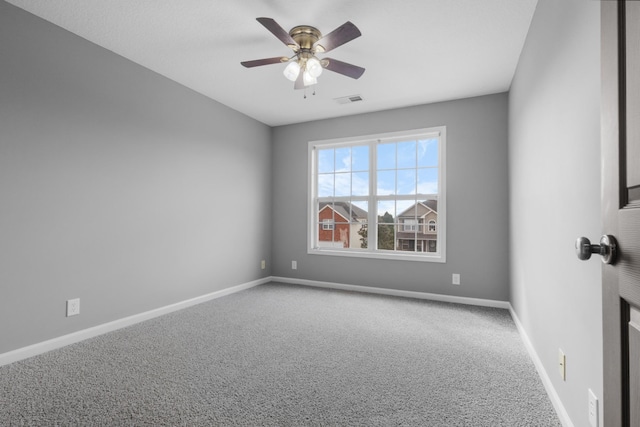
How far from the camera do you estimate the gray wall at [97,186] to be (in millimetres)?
2221

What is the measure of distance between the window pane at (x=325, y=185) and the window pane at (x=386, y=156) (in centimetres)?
78

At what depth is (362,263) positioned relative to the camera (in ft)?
14.2

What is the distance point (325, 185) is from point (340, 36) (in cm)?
278

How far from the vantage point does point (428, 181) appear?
4086mm

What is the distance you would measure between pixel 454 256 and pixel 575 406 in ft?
8.19

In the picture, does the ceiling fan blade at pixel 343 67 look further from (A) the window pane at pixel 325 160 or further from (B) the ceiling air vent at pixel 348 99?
(A) the window pane at pixel 325 160

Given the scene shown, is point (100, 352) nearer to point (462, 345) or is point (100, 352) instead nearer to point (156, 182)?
point (156, 182)

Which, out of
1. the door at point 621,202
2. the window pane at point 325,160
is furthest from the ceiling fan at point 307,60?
the window pane at point 325,160

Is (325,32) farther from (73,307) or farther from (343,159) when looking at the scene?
(73,307)

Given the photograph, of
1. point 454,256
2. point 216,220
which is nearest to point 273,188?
point 216,220

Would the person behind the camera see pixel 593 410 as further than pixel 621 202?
Yes

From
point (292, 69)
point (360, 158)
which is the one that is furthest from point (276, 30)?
point (360, 158)

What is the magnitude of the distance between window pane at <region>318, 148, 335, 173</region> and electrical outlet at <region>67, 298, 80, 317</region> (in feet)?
10.8

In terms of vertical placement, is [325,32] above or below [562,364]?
above
